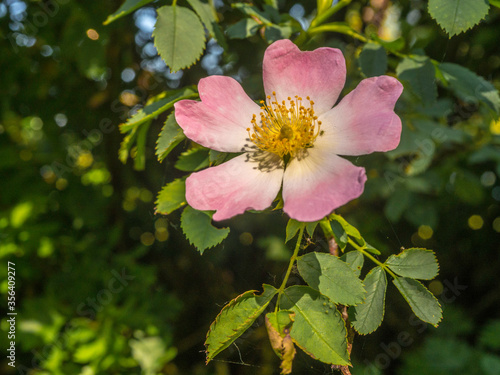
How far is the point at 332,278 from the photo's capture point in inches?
27.4

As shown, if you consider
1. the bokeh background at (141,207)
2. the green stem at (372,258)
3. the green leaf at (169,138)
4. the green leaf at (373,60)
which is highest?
the green leaf at (373,60)

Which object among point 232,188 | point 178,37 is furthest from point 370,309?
point 178,37

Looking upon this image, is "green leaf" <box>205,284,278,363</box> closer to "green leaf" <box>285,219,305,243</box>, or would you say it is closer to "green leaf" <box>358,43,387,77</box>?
"green leaf" <box>285,219,305,243</box>

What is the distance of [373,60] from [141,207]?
1503 millimetres

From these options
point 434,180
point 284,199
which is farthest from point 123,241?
point 284,199

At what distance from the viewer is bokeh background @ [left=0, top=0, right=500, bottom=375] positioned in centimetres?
159

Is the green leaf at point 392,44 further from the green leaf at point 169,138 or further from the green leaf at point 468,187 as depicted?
the green leaf at point 468,187

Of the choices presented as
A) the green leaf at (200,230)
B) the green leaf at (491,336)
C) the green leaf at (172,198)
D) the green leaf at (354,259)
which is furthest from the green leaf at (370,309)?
the green leaf at (491,336)

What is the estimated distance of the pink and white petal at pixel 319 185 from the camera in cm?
61

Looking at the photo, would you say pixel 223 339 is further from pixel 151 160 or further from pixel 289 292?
pixel 151 160

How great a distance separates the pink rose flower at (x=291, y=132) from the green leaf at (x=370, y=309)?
0.21 metres

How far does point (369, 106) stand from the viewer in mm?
709

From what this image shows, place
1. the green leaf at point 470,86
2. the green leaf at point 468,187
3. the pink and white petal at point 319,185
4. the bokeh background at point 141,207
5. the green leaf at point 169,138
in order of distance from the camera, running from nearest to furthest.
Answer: the pink and white petal at point 319,185, the green leaf at point 169,138, the green leaf at point 470,86, the bokeh background at point 141,207, the green leaf at point 468,187

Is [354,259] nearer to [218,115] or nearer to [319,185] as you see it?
[319,185]
